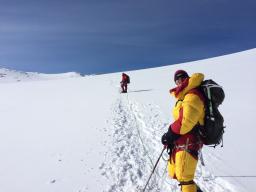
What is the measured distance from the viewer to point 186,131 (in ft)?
12.5

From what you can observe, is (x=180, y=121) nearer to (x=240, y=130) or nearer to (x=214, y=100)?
(x=214, y=100)

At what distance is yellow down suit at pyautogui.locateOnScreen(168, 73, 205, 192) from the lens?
371 cm

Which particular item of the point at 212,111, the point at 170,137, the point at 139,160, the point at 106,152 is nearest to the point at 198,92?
the point at 212,111

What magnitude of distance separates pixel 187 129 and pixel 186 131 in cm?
5

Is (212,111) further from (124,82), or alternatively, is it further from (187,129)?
(124,82)

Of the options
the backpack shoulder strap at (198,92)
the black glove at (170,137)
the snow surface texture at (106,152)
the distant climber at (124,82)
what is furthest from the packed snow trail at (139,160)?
the distant climber at (124,82)

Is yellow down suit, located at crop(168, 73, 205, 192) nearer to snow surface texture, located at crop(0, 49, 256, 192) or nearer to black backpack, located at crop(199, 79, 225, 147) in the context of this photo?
black backpack, located at crop(199, 79, 225, 147)

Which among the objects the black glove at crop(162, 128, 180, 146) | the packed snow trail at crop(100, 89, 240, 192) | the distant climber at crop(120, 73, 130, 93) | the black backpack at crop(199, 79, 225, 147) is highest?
the distant climber at crop(120, 73, 130, 93)

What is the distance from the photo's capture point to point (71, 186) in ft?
18.6

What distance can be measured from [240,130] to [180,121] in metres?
6.45

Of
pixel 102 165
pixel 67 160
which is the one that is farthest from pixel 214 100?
pixel 67 160

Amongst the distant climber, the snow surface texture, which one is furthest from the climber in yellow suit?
the distant climber

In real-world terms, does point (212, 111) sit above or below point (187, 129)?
above

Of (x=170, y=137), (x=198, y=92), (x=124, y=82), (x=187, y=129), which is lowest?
(x=170, y=137)
